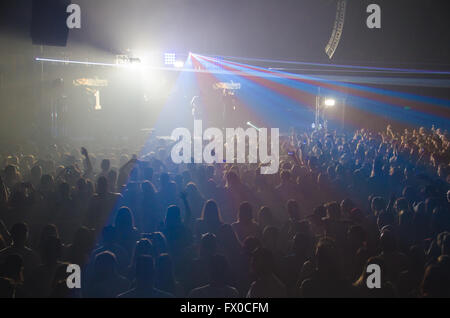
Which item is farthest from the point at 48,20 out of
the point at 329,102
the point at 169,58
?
the point at 329,102

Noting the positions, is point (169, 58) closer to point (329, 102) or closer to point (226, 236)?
point (329, 102)

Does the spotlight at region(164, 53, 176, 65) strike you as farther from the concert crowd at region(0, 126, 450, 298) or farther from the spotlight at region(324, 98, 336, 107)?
the concert crowd at region(0, 126, 450, 298)

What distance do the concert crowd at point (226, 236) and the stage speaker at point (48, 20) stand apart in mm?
3966

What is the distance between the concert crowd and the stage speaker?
13.0ft

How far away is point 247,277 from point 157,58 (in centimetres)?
2004

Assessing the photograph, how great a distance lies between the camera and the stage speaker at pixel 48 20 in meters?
9.87

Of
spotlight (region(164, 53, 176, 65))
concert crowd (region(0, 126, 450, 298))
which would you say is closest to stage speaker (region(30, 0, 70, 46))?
concert crowd (region(0, 126, 450, 298))

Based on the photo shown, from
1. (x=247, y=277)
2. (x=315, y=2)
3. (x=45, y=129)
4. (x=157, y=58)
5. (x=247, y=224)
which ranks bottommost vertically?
(x=247, y=277)

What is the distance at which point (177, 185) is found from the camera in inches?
277

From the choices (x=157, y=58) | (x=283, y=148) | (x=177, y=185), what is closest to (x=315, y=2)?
(x=157, y=58)

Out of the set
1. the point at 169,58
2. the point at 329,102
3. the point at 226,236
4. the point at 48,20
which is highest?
the point at 169,58

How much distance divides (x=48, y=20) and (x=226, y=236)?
9047mm

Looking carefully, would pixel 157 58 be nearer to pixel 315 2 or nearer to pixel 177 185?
pixel 315 2

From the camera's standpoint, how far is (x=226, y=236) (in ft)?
14.8
